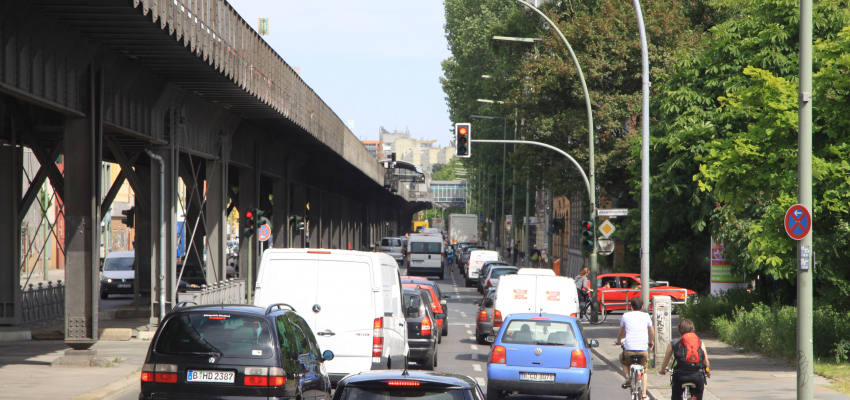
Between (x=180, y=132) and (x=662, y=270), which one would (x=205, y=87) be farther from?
(x=662, y=270)

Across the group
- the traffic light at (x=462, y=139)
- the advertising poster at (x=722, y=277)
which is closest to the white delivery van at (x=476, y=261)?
the traffic light at (x=462, y=139)

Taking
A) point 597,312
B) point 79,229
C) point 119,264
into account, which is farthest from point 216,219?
point 79,229

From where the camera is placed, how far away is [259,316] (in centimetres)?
894

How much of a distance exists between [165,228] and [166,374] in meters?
16.2

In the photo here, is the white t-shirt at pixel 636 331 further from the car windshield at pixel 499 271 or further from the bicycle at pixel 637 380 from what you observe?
the car windshield at pixel 499 271

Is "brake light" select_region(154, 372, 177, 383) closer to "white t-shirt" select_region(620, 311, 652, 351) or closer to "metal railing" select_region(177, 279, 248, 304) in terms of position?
"white t-shirt" select_region(620, 311, 652, 351)

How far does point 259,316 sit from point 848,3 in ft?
54.3

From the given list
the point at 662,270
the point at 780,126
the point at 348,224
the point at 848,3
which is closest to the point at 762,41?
the point at 848,3

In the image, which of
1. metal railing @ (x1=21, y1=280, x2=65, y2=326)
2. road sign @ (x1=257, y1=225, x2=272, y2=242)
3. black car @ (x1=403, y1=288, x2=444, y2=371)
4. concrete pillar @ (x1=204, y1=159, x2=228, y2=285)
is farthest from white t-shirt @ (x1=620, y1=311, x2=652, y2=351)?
road sign @ (x1=257, y1=225, x2=272, y2=242)

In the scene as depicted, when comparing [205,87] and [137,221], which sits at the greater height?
[205,87]

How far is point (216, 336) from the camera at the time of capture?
888 cm

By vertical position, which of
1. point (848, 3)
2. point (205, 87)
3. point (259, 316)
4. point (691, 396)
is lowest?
point (691, 396)

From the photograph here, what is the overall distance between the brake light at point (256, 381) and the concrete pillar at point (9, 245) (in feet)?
51.0

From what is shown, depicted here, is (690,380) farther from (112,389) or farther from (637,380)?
(112,389)
